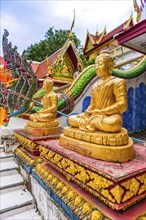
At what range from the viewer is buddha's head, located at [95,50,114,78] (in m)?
1.59

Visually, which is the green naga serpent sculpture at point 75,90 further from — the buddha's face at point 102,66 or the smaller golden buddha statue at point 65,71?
the smaller golden buddha statue at point 65,71

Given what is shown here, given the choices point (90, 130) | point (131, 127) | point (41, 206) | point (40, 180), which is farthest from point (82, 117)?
point (131, 127)

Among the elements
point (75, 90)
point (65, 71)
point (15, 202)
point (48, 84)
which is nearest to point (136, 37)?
point (75, 90)

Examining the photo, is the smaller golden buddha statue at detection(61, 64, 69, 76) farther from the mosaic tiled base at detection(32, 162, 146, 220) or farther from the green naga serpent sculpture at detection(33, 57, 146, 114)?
the mosaic tiled base at detection(32, 162, 146, 220)

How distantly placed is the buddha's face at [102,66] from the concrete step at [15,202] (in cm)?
198

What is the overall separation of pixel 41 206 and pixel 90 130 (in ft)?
4.31

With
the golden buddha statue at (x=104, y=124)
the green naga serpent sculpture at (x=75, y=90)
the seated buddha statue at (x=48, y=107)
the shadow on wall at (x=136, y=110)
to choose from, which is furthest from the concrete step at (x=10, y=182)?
the shadow on wall at (x=136, y=110)

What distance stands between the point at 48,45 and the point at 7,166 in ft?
53.2

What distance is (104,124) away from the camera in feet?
4.82

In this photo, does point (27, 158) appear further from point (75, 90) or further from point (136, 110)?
point (136, 110)

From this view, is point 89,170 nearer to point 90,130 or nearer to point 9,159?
point 90,130

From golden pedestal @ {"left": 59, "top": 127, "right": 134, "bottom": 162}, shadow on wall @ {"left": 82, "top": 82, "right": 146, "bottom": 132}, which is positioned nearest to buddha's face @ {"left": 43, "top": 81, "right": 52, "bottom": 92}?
golden pedestal @ {"left": 59, "top": 127, "right": 134, "bottom": 162}

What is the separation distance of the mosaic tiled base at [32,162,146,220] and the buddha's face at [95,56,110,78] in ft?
3.68

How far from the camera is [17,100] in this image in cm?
363
